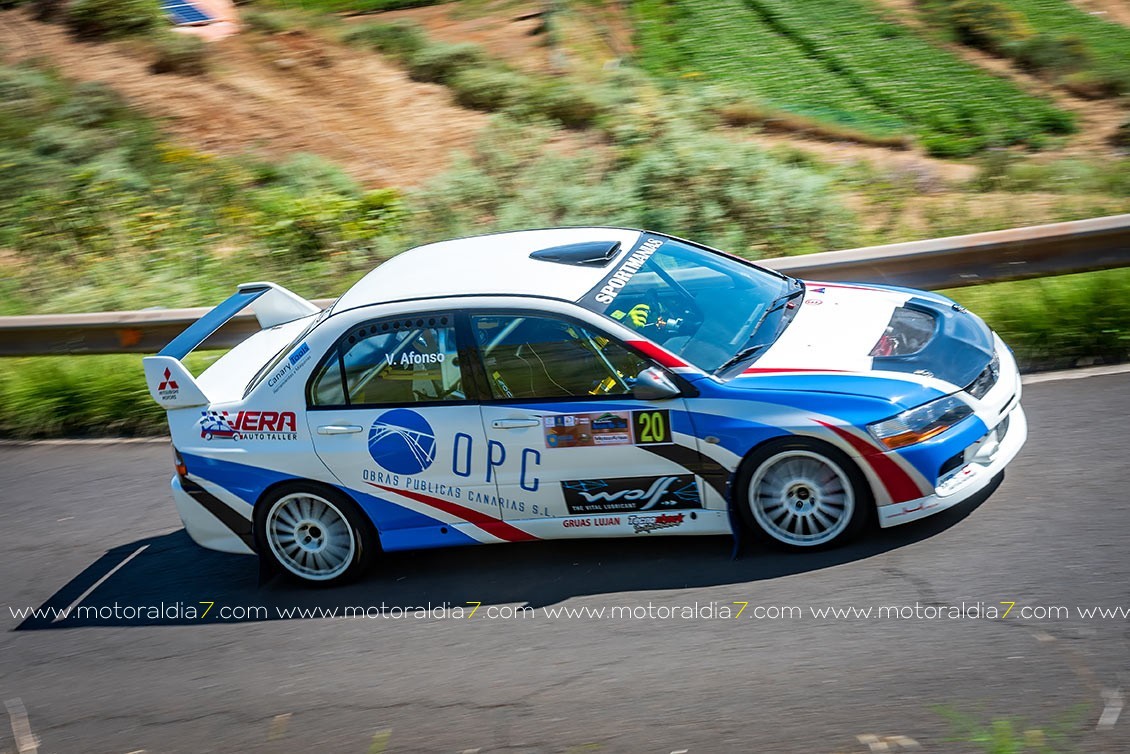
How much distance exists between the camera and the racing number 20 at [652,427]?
5.56m

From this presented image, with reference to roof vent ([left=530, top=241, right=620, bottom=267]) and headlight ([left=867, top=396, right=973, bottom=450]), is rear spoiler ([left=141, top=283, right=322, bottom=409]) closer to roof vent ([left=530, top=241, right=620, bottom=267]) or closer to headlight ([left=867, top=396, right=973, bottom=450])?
roof vent ([left=530, top=241, right=620, bottom=267])

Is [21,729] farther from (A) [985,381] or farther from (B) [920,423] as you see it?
(A) [985,381]

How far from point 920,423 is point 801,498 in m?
0.66

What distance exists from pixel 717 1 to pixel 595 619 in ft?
45.0

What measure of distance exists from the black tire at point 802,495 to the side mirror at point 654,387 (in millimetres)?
484

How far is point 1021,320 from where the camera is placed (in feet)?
25.4

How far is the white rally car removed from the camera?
542 cm

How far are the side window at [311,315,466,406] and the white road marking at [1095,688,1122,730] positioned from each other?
318 centimetres

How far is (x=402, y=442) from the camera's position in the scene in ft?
19.3

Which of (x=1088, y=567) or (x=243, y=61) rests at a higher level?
(x=243, y=61)

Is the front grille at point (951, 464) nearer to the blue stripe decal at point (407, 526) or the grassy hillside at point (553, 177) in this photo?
the blue stripe decal at point (407, 526)

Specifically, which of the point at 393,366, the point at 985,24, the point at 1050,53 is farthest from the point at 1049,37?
the point at 393,366

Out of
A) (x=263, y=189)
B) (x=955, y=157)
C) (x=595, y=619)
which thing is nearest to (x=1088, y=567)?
(x=595, y=619)

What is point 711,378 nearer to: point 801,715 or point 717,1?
point 801,715
